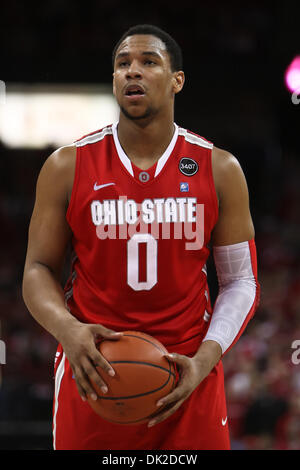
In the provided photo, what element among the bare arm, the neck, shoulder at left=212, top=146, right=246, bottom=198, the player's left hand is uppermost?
the neck

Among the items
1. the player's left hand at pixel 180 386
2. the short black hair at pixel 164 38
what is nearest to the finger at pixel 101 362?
the player's left hand at pixel 180 386

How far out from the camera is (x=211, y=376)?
2.47 metres

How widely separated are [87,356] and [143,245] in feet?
1.55

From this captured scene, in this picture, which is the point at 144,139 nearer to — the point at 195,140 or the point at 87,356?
the point at 195,140

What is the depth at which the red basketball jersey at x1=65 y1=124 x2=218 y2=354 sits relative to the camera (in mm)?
2400

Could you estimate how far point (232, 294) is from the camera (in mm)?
2537

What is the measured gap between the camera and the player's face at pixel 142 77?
2428mm

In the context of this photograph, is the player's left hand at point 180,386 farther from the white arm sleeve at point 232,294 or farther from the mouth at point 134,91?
the mouth at point 134,91

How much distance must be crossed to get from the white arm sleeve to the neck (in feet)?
1.42

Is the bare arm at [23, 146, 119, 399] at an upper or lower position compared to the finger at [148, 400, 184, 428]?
upper

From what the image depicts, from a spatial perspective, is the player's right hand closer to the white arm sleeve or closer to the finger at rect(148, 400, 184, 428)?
the finger at rect(148, 400, 184, 428)

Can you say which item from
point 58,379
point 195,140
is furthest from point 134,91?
point 58,379

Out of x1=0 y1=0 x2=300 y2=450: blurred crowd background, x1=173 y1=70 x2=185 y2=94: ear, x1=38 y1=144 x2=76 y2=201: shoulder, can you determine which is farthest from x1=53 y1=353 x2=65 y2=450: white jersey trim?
x1=0 y1=0 x2=300 y2=450: blurred crowd background
